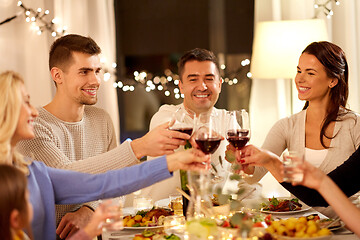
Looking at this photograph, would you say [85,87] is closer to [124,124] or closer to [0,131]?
[0,131]

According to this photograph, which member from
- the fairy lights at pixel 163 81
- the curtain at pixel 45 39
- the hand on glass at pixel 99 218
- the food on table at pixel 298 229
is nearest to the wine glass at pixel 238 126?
the food on table at pixel 298 229

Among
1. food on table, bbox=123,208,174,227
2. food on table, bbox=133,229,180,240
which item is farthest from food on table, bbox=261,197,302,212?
food on table, bbox=133,229,180,240

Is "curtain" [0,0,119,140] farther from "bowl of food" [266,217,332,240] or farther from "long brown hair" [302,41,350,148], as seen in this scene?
"bowl of food" [266,217,332,240]

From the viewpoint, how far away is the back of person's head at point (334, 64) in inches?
123

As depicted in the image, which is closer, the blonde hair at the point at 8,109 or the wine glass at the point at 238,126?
the blonde hair at the point at 8,109

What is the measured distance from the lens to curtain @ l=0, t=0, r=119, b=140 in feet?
12.9

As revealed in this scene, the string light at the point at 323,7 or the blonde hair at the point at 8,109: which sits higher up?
the string light at the point at 323,7

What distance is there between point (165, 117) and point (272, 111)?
1.51 m

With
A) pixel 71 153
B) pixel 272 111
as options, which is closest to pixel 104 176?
pixel 71 153

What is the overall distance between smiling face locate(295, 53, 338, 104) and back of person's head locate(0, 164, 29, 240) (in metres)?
2.13

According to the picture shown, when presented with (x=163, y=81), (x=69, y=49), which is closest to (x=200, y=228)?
(x=69, y=49)

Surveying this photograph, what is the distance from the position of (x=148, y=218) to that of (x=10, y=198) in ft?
2.60

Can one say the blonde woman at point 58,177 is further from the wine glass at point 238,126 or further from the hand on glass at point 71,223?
the hand on glass at point 71,223

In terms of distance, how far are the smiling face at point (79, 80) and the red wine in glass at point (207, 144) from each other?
128cm
